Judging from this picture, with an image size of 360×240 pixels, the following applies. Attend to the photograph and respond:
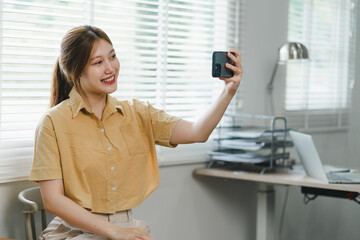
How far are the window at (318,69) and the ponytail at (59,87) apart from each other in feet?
5.50

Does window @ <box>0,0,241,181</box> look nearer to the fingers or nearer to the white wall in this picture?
the white wall

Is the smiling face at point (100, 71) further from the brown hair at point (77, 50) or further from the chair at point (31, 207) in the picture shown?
the chair at point (31, 207)

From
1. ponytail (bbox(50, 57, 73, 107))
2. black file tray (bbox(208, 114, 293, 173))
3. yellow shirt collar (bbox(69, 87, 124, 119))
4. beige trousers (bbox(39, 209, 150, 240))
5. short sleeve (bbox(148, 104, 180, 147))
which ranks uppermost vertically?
ponytail (bbox(50, 57, 73, 107))

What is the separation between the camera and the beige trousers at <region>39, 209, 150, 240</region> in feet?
5.81

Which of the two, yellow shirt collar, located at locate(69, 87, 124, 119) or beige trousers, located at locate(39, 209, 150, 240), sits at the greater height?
yellow shirt collar, located at locate(69, 87, 124, 119)

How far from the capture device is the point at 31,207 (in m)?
1.82

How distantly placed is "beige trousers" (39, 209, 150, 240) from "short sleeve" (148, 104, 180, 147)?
312 millimetres

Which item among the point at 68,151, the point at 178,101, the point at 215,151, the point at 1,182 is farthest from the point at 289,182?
the point at 1,182

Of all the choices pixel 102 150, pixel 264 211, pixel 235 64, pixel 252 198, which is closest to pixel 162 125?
pixel 102 150

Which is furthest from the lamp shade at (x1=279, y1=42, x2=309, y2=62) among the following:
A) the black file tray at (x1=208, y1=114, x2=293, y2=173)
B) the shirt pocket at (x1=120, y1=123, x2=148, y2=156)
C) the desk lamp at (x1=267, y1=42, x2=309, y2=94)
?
the shirt pocket at (x1=120, y1=123, x2=148, y2=156)

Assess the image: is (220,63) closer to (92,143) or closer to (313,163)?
(92,143)

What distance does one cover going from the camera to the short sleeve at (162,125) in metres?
1.99

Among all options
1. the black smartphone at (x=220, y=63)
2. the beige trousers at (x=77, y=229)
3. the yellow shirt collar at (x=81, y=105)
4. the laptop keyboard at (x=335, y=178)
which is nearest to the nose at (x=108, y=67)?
the yellow shirt collar at (x=81, y=105)

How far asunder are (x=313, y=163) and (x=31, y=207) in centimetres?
124
